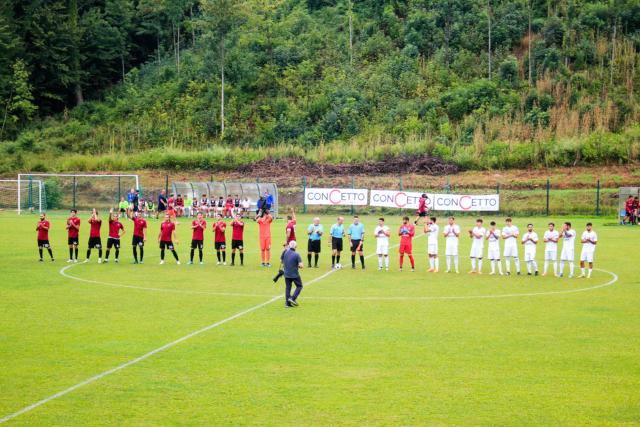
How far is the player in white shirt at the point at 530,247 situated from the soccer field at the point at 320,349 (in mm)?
1118

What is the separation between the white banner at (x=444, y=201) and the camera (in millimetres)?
60281

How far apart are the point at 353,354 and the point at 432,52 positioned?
7557cm

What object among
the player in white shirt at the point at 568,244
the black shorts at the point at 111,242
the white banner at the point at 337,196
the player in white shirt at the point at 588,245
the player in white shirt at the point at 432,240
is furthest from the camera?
the white banner at the point at 337,196

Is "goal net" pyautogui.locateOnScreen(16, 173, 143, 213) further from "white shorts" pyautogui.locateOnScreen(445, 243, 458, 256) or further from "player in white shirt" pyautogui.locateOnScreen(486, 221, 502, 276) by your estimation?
"player in white shirt" pyautogui.locateOnScreen(486, 221, 502, 276)

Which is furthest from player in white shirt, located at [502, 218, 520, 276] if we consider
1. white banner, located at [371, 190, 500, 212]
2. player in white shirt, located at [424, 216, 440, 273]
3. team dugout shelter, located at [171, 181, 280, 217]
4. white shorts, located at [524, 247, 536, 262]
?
team dugout shelter, located at [171, 181, 280, 217]

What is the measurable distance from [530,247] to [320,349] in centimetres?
1499

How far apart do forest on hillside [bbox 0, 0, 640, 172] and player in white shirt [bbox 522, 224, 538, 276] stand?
4028 centimetres

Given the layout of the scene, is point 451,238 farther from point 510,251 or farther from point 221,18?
point 221,18

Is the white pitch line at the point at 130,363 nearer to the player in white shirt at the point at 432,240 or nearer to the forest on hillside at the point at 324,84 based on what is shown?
the player in white shirt at the point at 432,240

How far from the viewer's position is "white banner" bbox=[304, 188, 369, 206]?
63.2m

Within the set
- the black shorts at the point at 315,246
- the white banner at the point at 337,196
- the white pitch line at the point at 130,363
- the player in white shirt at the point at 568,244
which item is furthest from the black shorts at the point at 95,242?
the white banner at the point at 337,196

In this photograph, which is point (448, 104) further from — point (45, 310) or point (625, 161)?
point (45, 310)

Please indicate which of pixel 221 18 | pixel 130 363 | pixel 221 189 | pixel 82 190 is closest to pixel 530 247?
pixel 130 363

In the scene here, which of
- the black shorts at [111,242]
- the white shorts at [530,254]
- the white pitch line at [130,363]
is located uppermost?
the black shorts at [111,242]
